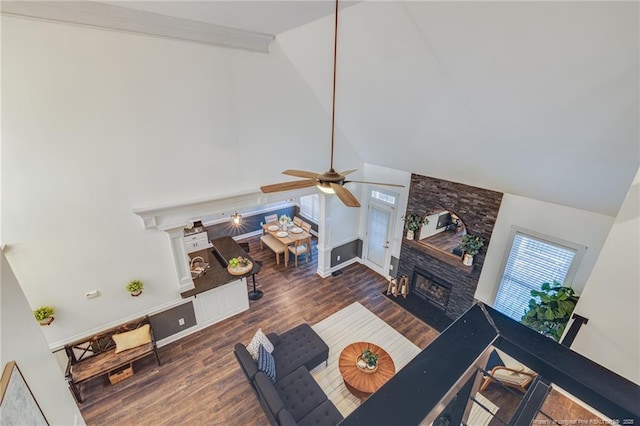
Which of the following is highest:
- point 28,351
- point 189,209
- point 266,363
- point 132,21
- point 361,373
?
point 132,21

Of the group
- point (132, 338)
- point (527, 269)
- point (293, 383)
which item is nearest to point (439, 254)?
point (527, 269)

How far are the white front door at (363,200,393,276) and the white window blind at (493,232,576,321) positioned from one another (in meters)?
2.73

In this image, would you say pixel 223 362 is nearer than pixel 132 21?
No

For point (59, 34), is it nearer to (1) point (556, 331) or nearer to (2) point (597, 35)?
(2) point (597, 35)

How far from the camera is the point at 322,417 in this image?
3721mm

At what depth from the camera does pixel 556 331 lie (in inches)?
160

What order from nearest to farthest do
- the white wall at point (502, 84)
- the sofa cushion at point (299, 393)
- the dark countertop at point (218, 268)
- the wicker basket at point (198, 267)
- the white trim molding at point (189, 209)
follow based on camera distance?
1. the white wall at point (502, 84)
2. the sofa cushion at point (299, 393)
3. the white trim molding at point (189, 209)
4. the dark countertop at point (218, 268)
5. the wicker basket at point (198, 267)

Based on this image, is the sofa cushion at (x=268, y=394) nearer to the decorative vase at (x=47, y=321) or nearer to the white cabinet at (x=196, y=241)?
the decorative vase at (x=47, y=321)

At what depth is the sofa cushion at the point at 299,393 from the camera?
3.84 m

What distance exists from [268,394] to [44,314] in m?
3.32

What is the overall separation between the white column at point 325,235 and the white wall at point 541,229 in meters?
3.52

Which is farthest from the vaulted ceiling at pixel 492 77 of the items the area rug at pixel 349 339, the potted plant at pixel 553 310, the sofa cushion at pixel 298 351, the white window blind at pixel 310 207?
the white window blind at pixel 310 207

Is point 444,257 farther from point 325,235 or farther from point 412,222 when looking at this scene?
point 325,235

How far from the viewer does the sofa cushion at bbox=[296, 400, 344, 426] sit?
365cm
